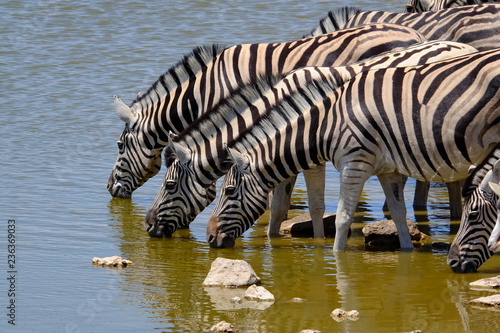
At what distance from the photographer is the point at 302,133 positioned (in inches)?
476

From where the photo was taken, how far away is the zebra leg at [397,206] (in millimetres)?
12164

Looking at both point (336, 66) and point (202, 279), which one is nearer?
point (202, 279)

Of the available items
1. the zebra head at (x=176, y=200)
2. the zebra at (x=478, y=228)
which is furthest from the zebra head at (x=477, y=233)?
the zebra head at (x=176, y=200)

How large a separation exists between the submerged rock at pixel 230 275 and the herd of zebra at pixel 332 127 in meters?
1.90

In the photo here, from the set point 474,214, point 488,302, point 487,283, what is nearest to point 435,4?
point 474,214

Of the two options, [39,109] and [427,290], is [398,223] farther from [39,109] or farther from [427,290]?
[39,109]

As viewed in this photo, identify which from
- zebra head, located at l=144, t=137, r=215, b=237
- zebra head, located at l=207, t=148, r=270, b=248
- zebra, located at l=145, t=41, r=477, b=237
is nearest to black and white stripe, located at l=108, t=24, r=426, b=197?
zebra, located at l=145, t=41, r=477, b=237

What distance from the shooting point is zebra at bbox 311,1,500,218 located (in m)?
15.3

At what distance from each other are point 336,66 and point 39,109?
7.94m

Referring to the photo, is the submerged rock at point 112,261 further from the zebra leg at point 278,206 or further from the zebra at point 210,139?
the zebra leg at point 278,206

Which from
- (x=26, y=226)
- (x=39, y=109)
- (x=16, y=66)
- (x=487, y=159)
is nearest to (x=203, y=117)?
(x=26, y=226)

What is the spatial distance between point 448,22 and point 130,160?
4769mm

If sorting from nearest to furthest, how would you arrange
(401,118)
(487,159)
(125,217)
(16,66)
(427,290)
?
(427,290), (487,159), (401,118), (125,217), (16,66)

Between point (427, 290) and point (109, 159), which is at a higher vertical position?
point (109, 159)
